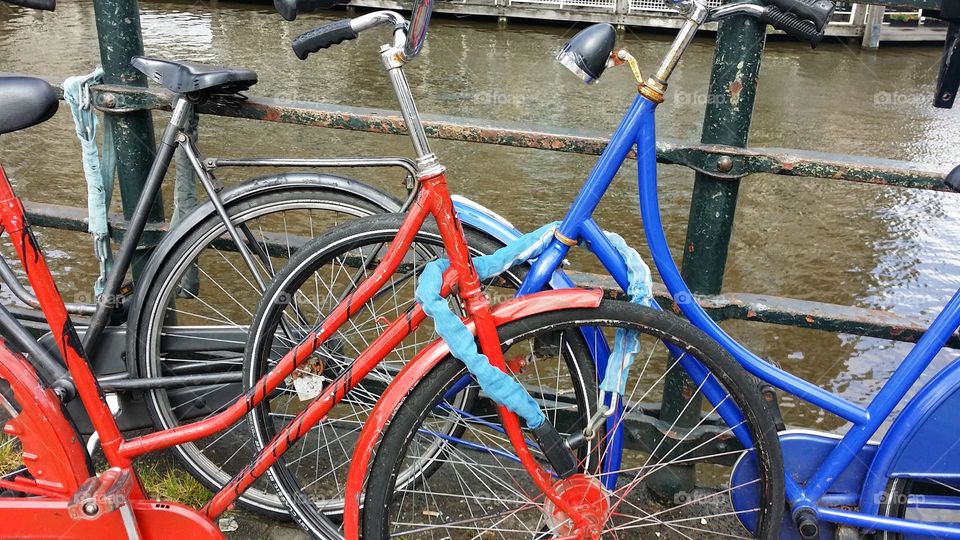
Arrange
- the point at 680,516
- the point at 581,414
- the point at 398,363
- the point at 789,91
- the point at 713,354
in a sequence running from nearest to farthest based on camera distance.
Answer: the point at 713,354, the point at 581,414, the point at 680,516, the point at 398,363, the point at 789,91

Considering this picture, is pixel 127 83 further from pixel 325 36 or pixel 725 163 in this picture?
pixel 725 163

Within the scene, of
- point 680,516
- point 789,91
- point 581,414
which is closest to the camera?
point 581,414

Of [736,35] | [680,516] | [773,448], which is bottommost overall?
[680,516]

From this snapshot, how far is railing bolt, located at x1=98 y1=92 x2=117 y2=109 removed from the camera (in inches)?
91.0

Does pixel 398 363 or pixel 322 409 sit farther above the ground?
pixel 322 409

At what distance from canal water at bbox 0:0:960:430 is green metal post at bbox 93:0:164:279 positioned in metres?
2.05

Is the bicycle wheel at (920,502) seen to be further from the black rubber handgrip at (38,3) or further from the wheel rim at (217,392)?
the black rubber handgrip at (38,3)

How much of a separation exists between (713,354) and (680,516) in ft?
2.94

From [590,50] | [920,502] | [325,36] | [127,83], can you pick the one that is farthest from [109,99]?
[920,502]

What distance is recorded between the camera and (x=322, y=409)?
5.88 ft

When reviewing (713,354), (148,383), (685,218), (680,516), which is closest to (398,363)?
(148,383)

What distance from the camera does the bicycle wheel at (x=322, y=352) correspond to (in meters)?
1.92

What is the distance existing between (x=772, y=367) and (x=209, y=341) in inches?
63.4

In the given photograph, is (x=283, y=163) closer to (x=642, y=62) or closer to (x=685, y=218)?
(x=685, y=218)
